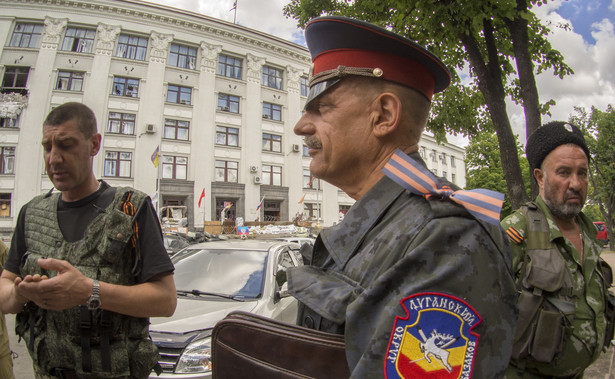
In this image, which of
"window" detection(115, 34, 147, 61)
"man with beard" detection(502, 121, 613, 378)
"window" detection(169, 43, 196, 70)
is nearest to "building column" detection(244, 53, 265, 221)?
"window" detection(169, 43, 196, 70)

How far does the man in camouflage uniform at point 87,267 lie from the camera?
1.76 metres

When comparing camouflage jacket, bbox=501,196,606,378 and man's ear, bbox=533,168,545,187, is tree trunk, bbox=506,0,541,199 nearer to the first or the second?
man's ear, bbox=533,168,545,187

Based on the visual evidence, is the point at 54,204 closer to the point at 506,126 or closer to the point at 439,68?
the point at 439,68

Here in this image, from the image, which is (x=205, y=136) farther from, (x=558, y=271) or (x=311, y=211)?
(x=558, y=271)

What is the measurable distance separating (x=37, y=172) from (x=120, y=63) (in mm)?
9632

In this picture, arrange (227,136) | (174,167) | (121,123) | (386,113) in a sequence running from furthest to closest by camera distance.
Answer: (227,136)
(174,167)
(121,123)
(386,113)

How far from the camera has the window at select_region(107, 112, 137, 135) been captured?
84.3 ft

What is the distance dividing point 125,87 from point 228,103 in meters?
7.62

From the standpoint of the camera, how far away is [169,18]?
92.2ft

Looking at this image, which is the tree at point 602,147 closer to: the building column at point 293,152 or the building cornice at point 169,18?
the building column at point 293,152

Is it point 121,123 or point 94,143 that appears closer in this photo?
point 94,143

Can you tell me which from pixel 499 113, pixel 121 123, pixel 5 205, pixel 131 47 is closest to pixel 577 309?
pixel 499 113

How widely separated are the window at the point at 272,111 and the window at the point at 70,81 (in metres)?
13.8

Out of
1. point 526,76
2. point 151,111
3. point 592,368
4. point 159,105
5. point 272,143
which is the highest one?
point 159,105
